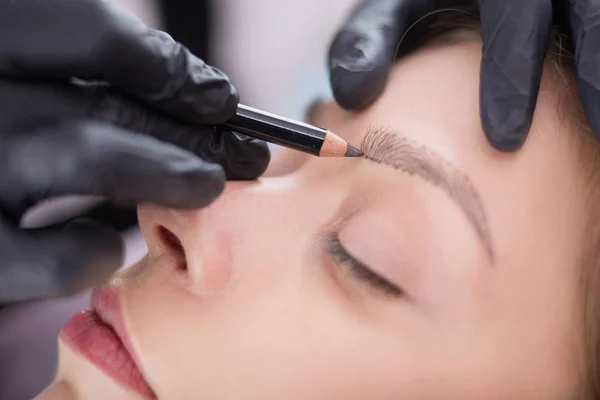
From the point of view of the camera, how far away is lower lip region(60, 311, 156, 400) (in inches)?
27.1

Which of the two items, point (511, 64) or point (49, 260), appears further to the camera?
point (511, 64)

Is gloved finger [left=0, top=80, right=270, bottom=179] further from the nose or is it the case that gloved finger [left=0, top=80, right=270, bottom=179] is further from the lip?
the lip

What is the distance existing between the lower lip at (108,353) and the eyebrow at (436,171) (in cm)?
38

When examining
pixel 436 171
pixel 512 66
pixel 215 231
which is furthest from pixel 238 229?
pixel 512 66

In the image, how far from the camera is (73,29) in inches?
23.9

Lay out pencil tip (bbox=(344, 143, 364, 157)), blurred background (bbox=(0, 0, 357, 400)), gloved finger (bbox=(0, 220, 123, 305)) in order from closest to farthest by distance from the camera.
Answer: gloved finger (bbox=(0, 220, 123, 305))
pencil tip (bbox=(344, 143, 364, 157))
blurred background (bbox=(0, 0, 357, 400))

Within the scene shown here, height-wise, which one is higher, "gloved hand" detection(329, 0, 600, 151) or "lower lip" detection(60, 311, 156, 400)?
"gloved hand" detection(329, 0, 600, 151)

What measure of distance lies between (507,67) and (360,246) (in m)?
0.28

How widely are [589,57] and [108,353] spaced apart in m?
0.67

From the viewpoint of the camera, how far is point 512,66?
0.69 meters

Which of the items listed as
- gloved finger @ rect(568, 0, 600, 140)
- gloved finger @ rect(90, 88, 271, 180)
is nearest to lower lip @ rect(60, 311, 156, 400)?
gloved finger @ rect(90, 88, 271, 180)

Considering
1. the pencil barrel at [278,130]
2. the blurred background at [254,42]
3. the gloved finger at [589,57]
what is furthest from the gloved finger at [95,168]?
the blurred background at [254,42]

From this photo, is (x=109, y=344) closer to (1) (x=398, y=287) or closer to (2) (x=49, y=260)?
(2) (x=49, y=260)

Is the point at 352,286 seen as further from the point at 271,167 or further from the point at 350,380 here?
the point at 271,167
